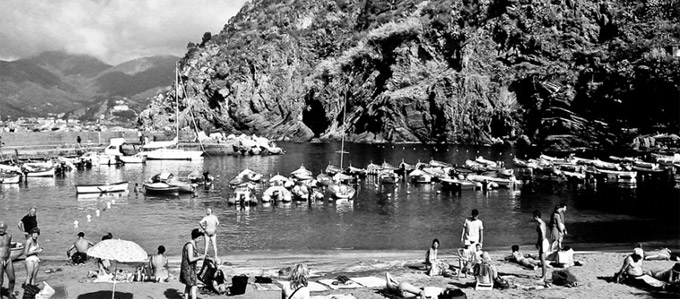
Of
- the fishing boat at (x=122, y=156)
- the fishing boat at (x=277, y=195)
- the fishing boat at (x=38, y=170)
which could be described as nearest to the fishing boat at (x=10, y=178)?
the fishing boat at (x=38, y=170)

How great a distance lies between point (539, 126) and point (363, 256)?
11215cm

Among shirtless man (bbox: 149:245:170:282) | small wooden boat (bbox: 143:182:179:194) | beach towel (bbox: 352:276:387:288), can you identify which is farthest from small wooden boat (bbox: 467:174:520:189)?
shirtless man (bbox: 149:245:170:282)

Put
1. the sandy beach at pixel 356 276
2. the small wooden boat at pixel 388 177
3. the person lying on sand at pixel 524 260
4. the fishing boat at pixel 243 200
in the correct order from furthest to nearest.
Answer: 1. the small wooden boat at pixel 388 177
2. the fishing boat at pixel 243 200
3. the person lying on sand at pixel 524 260
4. the sandy beach at pixel 356 276

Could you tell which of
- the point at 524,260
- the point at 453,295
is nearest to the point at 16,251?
the point at 453,295

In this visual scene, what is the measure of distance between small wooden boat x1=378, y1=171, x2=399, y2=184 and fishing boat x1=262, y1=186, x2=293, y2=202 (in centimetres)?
1708

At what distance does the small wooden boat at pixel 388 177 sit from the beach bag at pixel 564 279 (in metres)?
46.0

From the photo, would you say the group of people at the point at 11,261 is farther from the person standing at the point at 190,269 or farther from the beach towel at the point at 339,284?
the beach towel at the point at 339,284

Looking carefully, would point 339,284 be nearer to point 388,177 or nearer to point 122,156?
point 388,177

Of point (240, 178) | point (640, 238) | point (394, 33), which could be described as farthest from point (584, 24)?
point (640, 238)

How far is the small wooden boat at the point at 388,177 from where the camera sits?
67188 mm

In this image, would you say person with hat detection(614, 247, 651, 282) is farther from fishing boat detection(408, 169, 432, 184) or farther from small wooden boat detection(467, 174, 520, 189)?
fishing boat detection(408, 169, 432, 184)

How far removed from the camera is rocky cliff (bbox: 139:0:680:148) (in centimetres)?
12462

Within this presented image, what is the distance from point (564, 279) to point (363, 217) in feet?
83.4

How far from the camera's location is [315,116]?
575 ft
